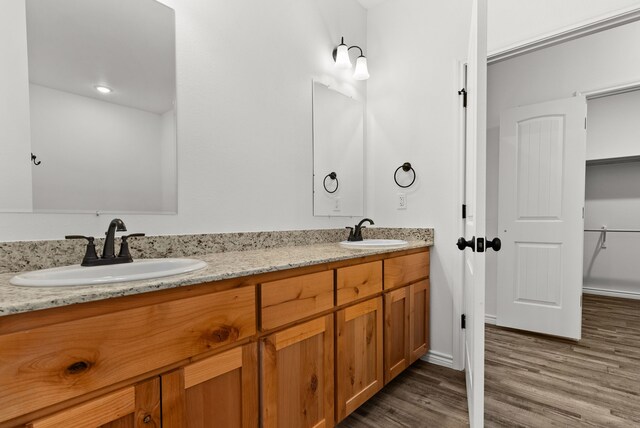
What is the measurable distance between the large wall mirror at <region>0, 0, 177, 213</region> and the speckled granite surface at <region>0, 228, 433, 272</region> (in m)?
0.13

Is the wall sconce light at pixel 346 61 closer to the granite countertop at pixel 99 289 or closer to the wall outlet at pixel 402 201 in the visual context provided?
the wall outlet at pixel 402 201

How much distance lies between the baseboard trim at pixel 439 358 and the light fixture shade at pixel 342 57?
205cm

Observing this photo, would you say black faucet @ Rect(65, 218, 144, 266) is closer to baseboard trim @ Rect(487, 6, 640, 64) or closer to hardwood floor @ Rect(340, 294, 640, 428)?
hardwood floor @ Rect(340, 294, 640, 428)

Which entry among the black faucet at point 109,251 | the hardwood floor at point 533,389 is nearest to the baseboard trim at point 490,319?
the hardwood floor at point 533,389

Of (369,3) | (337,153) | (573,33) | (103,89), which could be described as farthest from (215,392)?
(369,3)

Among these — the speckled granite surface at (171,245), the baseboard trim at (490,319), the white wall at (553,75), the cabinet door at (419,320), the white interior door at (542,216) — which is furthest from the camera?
the baseboard trim at (490,319)

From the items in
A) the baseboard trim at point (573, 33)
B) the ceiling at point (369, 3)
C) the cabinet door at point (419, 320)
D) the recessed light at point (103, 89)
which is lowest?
the cabinet door at point (419, 320)

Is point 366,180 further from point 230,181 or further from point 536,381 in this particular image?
point 536,381

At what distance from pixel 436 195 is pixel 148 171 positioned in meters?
1.74

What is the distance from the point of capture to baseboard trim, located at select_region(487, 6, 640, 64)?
5.53 ft

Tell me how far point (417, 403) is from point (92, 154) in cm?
193

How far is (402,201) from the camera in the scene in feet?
7.93

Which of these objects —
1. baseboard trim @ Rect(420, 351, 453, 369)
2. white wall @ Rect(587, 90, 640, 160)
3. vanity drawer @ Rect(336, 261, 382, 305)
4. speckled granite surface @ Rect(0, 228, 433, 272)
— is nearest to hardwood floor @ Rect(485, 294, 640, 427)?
baseboard trim @ Rect(420, 351, 453, 369)

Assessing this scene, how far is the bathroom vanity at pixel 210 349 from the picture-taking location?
2.25ft
